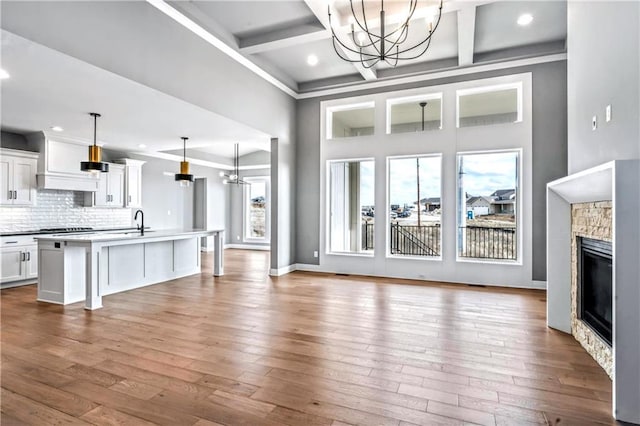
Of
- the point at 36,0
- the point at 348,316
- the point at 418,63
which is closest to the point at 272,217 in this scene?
the point at 348,316

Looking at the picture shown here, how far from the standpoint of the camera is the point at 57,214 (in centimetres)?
683

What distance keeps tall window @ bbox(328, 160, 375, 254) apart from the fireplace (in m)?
3.71

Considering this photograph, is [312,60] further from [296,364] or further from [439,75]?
[296,364]

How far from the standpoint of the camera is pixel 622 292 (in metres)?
2.08

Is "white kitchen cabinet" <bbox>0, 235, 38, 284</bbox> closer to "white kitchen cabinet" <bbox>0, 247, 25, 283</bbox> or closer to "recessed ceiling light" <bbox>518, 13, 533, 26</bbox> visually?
"white kitchen cabinet" <bbox>0, 247, 25, 283</bbox>

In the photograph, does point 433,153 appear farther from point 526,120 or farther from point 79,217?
point 79,217

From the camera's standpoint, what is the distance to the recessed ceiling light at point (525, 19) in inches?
178

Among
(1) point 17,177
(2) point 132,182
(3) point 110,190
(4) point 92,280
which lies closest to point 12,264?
(1) point 17,177

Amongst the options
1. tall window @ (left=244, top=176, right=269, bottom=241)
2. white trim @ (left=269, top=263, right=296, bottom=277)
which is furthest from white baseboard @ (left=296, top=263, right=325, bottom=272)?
tall window @ (left=244, top=176, right=269, bottom=241)

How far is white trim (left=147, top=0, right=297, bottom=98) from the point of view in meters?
3.88

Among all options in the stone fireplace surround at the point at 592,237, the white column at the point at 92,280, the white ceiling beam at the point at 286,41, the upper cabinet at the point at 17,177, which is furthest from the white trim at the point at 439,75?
the upper cabinet at the point at 17,177

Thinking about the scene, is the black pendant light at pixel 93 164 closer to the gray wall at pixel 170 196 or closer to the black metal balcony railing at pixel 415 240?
the gray wall at pixel 170 196

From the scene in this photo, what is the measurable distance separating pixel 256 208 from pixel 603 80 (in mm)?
9797

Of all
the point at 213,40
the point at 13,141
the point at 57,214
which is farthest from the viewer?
the point at 57,214
